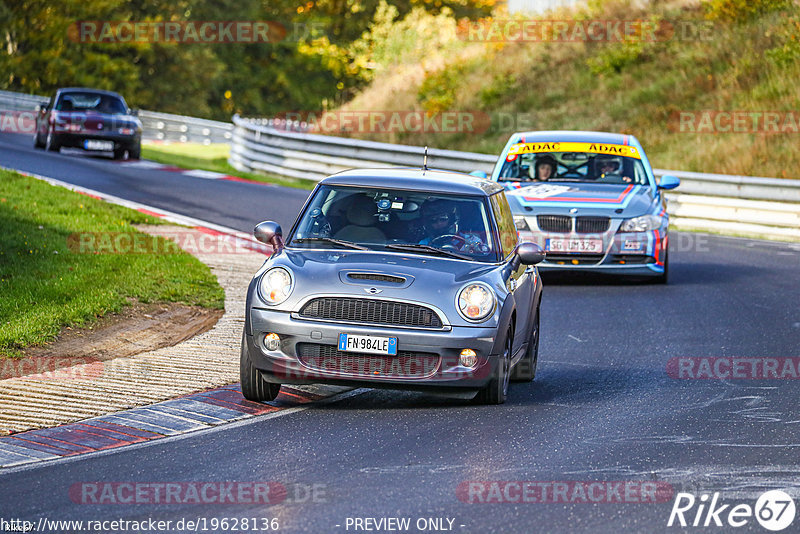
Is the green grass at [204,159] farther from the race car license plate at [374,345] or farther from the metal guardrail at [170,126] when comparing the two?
the race car license plate at [374,345]

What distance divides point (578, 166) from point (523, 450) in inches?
361

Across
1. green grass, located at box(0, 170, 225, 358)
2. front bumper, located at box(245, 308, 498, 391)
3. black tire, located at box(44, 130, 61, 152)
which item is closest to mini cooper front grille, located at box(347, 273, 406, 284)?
front bumper, located at box(245, 308, 498, 391)

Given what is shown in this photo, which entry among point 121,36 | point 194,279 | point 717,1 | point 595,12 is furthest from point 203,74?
point 194,279

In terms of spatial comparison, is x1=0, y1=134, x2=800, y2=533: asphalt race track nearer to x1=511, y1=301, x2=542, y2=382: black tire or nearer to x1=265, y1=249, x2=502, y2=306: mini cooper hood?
x1=511, y1=301, x2=542, y2=382: black tire

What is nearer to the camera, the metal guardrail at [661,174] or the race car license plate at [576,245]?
the race car license plate at [576,245]

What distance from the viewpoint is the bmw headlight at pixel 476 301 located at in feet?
28.2

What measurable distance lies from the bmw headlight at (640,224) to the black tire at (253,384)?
23.8 ft

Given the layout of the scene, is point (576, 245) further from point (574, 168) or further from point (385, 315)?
point (385, 315)

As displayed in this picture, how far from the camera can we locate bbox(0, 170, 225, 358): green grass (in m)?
11.1

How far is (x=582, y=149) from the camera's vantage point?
641 inches

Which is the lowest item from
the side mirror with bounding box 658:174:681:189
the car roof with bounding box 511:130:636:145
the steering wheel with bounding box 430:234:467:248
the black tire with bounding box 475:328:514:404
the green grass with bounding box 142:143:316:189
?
the green grass with bounding box 142:143:316:189

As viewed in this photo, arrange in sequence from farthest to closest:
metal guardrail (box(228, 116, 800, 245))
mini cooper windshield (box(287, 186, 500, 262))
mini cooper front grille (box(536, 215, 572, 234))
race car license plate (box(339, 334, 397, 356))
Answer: metal guardrail (box(228, 116, 800, 245))
mini cooper front grille (box(536, 215, 572, 234))
mini cooper windshield (box(287, 186, 500, 262))
race car license plate (box(339, 334, 397, 356))

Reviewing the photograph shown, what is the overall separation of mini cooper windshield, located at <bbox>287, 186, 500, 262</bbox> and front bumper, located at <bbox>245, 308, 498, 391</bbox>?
2.97ft

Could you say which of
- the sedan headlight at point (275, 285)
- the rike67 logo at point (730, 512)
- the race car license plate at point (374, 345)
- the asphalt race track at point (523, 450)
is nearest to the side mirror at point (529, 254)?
the asphalt race track at point (523, 450)
